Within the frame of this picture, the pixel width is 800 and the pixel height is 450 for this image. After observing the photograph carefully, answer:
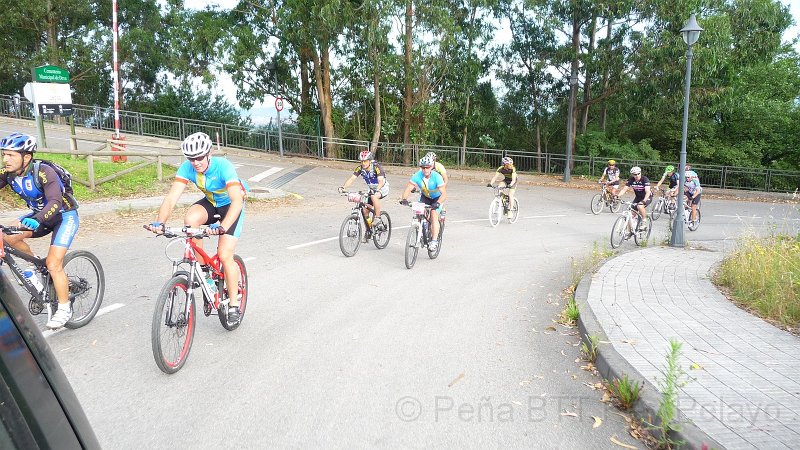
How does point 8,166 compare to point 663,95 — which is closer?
point 8,166

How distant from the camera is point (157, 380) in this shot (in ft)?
14.5

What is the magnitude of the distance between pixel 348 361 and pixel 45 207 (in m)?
3.09

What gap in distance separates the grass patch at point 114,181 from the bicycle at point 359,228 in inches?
313

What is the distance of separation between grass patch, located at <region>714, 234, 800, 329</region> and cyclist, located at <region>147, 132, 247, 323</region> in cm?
600

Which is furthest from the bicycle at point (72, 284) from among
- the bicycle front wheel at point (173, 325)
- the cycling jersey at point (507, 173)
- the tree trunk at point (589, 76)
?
the tree trunk at point (589, 76)

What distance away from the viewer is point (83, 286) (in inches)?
223

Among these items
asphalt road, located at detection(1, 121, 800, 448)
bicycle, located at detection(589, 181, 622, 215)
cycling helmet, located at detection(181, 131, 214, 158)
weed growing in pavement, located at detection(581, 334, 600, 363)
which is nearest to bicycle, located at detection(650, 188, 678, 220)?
bicycle, located at detection(589, 181, 622, 215)

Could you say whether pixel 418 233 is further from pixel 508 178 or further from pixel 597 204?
pixel 597 204

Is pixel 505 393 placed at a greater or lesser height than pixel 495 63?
lesser

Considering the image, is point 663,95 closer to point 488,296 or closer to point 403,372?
point 488,296

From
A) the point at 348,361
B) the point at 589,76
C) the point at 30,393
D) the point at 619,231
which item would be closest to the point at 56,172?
the point at 348,361

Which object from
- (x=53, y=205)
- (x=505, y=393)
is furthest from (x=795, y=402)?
(x=53, y=205)

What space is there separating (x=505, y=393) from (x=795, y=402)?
212 cm

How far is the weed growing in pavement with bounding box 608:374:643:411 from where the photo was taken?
420 cm
